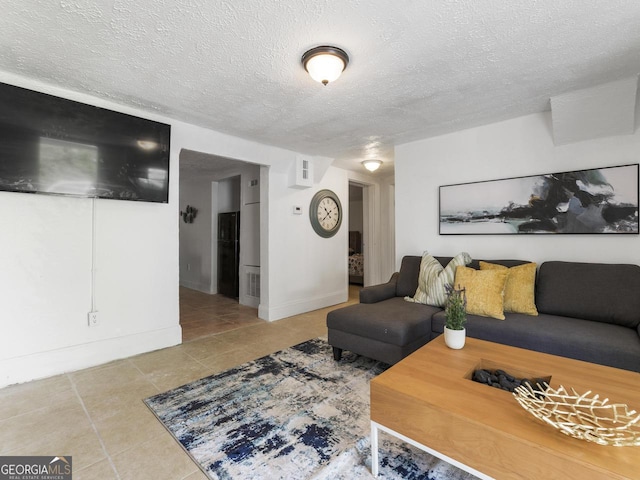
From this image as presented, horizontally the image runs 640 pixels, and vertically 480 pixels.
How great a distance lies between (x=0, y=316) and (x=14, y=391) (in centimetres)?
55

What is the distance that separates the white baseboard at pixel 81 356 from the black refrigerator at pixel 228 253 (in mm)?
2297

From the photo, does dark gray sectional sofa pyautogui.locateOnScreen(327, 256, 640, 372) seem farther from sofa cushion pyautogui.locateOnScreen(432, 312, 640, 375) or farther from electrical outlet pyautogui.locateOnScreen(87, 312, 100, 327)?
electrical outlet pyautogui.locateOnScreen(87, 312, 100, 327)

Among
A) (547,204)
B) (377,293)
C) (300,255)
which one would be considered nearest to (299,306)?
(300,255)

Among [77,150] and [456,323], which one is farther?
[77,150]

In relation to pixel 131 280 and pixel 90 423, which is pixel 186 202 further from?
pixel 90 423

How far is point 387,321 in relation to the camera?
7.68 ft

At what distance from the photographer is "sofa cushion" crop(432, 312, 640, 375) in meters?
1.77

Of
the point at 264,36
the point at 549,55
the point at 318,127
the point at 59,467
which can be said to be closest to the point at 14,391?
the point at 59,467

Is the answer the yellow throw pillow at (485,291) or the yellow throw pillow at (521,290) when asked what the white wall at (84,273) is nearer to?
the yellow throw pillow at (485,291)

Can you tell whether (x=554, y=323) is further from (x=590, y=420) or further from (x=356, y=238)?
(x=356, y=238)

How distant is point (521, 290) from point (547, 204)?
0.94m

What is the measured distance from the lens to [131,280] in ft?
9.20

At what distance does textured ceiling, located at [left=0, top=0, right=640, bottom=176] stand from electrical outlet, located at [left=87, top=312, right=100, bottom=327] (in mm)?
1835

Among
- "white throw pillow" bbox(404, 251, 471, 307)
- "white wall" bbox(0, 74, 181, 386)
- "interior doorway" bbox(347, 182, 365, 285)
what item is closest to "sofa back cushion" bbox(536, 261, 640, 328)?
"white throw pillow" bbox(404, 251, 471, 307)
